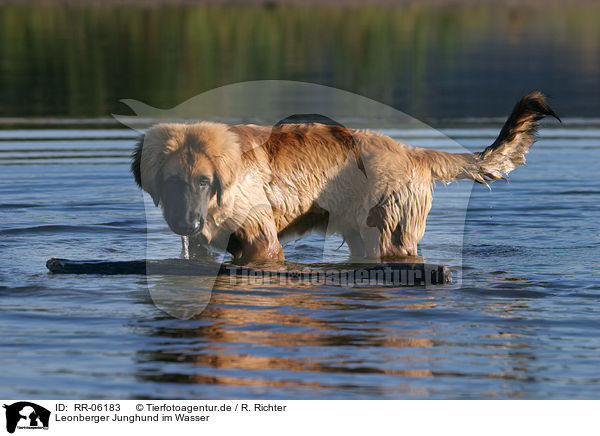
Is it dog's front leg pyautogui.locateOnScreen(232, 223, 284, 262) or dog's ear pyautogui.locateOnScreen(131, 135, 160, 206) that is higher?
dog's ear pyautogui.locateOnScreen(131, 135, 160, 206)

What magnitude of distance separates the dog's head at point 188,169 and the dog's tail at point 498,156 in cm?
200

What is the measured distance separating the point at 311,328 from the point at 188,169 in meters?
1.81

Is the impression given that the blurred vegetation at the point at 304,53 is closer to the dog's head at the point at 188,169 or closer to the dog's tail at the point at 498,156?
the dog's tail at the point at 498,156

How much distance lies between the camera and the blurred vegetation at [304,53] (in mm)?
20453

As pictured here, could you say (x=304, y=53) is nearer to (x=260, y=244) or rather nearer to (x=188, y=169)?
(x=260, y=244)

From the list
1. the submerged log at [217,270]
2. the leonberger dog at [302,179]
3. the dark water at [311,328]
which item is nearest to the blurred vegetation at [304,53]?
the dark water at [311,328]

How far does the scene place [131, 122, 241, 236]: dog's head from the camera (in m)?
7.98

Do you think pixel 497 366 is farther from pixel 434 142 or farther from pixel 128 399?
pixel 434 142

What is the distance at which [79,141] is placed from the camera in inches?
624

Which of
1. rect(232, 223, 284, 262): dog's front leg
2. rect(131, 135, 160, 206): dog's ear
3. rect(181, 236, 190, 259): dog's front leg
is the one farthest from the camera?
rect(181, 236, 190, 259): dog's front leg
